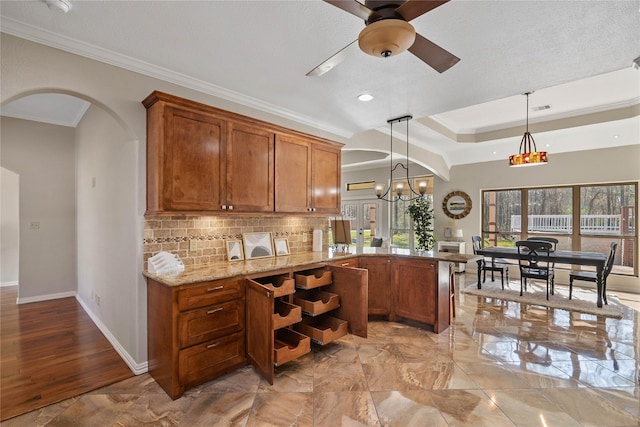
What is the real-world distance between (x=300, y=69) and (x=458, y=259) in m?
2.58

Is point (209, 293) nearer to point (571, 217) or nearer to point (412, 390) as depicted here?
point (412, 390)

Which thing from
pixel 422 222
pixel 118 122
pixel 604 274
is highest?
pixel 118 122

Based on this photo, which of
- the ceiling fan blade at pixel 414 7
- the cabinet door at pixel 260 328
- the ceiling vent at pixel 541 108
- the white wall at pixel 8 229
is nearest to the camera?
the ceiling fan blade at pixel 414 7

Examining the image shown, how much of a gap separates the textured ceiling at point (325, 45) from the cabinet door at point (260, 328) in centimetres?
197

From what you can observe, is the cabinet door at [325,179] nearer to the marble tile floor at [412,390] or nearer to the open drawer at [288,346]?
the open drawer at [288,346]

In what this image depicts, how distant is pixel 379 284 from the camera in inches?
158

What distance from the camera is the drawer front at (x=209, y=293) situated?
231 cm

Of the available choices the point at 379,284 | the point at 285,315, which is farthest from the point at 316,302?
the point at 379,284

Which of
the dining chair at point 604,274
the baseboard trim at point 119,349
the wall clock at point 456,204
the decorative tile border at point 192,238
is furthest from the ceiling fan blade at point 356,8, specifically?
the wall clock at point 456,204

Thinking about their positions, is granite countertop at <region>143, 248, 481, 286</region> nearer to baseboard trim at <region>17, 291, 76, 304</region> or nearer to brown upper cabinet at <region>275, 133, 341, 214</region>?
brown upper cabinet at <region>275, 133, 341, 214</region>

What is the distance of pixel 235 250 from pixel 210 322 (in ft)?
3.08

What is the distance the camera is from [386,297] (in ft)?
13.1

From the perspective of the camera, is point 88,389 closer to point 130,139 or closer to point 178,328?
point 178,328

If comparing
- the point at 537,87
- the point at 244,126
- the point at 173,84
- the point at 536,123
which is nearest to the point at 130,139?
the point at 173,84
